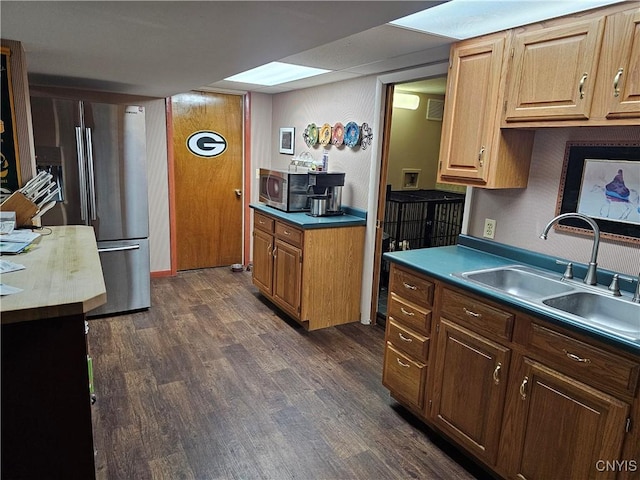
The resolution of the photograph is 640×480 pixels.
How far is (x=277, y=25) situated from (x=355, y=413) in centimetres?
207

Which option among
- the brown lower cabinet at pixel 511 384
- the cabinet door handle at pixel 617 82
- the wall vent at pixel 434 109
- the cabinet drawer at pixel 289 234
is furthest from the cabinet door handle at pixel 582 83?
the wall vent at pixel 434 109

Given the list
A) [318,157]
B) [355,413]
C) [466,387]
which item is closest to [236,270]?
[318,157]

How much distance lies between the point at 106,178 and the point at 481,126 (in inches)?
115

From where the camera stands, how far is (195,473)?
6.39ft

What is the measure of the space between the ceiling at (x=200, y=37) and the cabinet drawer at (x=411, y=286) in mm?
1234

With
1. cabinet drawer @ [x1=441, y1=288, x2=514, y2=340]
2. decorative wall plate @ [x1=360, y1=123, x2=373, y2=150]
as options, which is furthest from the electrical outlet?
decorative wall plate @ [x1=360, y1=123, x2=373, y2=150]

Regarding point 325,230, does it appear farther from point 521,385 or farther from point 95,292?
point 95,292

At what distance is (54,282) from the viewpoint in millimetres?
1158

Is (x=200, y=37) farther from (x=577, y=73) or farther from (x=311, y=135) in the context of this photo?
(x=311, y=135)

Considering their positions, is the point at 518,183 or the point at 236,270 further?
the point at 236,270

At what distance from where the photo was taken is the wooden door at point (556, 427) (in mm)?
1462

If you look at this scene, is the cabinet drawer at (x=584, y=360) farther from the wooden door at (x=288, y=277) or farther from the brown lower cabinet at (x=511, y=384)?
the wooden door at (x=288, y=277)

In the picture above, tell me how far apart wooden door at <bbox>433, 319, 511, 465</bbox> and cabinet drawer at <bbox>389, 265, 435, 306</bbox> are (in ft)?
0.53

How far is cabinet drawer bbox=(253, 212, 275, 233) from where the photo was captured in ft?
12.5
